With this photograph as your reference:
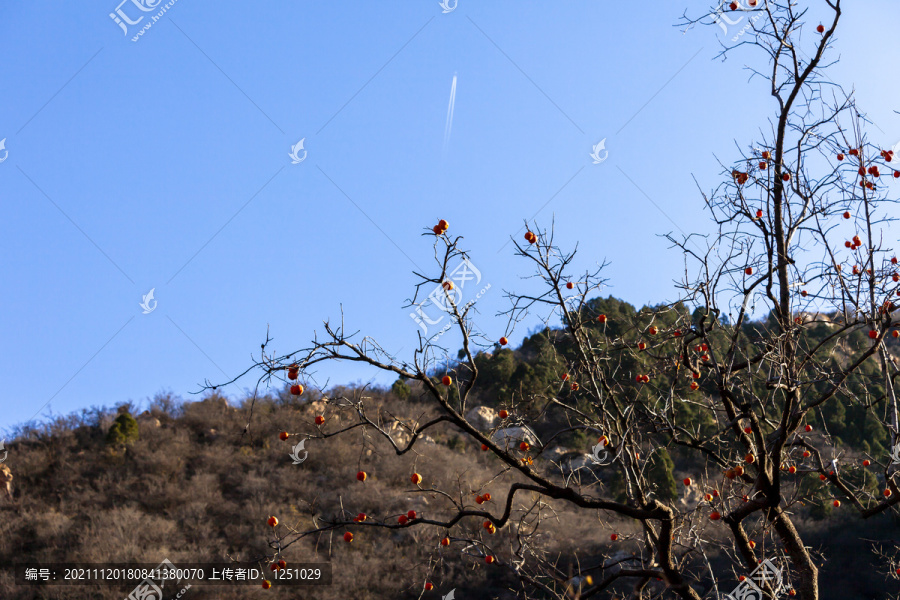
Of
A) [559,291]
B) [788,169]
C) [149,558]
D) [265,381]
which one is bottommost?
[149,558]

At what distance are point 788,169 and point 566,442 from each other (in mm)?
18946

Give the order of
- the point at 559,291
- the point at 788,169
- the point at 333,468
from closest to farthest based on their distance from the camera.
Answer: the point at 559,291
the point at 788,169
the point at 333,468

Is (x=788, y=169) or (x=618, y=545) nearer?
(x=788, y=169)

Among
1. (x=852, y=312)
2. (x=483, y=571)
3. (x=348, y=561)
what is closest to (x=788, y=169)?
(x=852, y=312)

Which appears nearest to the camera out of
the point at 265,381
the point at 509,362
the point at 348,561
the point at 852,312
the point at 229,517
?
the point at 265,381

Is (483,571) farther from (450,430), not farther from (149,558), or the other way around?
(450,430)

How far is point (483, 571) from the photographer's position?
15734 mm

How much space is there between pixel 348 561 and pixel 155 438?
9762 mm

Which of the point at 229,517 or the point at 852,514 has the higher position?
the point at 229,517

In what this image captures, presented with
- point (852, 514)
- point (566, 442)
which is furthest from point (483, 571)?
point (852, 514)

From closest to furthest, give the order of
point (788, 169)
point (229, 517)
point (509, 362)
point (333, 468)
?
1. point (788, 169)
2. point (229, 517)
3. point (333, 468)
4. point (509, 362)

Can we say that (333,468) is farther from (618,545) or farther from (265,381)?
(265,381)

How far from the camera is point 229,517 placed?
1792cm

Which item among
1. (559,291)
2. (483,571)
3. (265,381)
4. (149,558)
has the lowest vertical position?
(483,571)
